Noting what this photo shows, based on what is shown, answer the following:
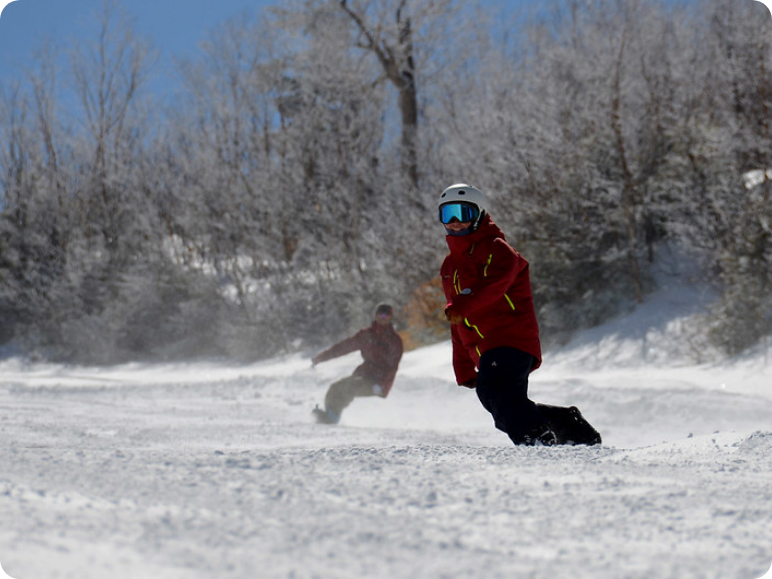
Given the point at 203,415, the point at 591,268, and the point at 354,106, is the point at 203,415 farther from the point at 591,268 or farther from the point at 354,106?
the point at 354,106

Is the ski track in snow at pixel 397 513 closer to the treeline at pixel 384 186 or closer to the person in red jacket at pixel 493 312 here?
the person in red jacket at pixel 493 312

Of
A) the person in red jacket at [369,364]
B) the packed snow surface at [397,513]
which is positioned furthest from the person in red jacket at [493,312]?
the person in red jacket at [369,364]

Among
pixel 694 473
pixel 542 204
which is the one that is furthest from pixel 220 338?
pixel 694 473

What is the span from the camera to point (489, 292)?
4.27 m

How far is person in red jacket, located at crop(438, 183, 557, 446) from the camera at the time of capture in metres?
4.28

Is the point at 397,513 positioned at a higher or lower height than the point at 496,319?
lower

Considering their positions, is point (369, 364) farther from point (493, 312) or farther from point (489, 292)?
point (489, 292)

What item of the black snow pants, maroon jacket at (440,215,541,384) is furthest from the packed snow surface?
maroon jacket at (440,215,541,384)

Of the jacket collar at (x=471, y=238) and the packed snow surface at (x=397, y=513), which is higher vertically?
the jacket collar at (x=471, y=238)

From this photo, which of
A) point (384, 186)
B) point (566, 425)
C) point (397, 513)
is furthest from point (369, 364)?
point (384, 186)

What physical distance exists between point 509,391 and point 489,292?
0.56 meters

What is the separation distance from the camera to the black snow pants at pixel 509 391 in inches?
169

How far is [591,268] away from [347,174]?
35.8 ft

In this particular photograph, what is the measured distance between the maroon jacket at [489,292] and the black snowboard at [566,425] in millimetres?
295
